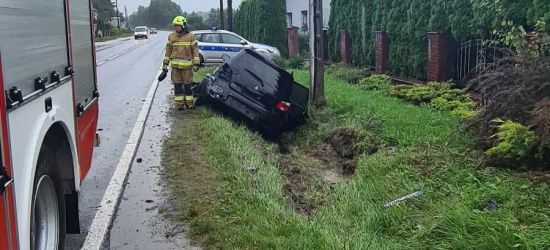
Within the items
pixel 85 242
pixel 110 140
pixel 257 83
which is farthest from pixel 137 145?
pixel 85 242

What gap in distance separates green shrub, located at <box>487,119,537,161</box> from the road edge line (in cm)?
351

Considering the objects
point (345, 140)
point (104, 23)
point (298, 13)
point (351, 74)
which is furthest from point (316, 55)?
point (104, 23)

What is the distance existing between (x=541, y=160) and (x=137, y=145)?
5.26 meters

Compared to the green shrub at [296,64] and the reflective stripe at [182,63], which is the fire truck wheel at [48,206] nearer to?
the reflective stripe at [182,63]

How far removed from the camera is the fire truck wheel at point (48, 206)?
3.43 meters

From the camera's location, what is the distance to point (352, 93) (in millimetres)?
12141

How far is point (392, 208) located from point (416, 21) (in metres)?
9.41

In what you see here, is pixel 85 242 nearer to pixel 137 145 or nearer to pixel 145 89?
pixel 137 145

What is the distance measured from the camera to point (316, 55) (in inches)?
444

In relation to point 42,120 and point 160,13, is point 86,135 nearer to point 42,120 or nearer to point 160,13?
point 42,120

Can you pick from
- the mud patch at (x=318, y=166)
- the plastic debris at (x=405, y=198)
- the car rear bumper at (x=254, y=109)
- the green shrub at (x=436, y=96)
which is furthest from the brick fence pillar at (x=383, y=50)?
the plastic debris at (x=405, y=198)

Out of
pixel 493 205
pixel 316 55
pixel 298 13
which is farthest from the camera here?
pixel 298 13

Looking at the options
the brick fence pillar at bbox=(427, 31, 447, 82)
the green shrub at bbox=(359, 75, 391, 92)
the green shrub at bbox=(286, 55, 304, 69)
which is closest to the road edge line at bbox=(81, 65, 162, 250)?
the green shrub at bbox=(359, 75, 391, 92)

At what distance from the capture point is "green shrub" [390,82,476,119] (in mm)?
9625
